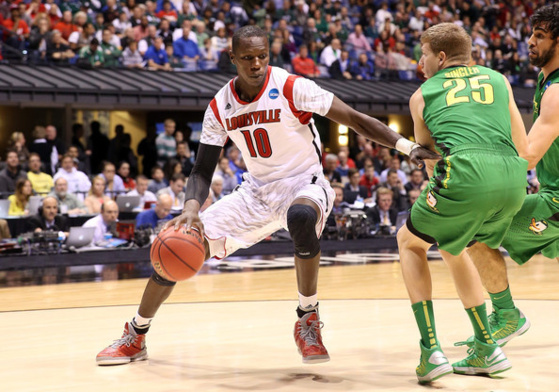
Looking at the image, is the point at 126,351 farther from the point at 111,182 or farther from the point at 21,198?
the point at 111,182

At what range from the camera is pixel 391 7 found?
20.2 metres

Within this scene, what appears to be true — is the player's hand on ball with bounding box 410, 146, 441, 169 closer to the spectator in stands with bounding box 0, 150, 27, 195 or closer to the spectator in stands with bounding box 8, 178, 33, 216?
the spectator in stands with bounding box 8, 178, 33, 216

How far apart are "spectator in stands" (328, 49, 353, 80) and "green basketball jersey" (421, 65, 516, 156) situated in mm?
12927

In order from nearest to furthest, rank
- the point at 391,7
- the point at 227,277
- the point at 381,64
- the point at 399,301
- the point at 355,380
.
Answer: the point at 355,380
the point at 399,301
the point at 227,277
the point at 381,64
the point at 391,7

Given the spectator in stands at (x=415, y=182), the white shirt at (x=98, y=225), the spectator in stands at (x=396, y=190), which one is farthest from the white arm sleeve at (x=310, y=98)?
the spectator in stands at (x=415, y=182)

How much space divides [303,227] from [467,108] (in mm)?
1052

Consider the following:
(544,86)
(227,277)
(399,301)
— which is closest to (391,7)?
(227,277)

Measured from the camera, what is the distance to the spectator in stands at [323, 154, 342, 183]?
506 inches

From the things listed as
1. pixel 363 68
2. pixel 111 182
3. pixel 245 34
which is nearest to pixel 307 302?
pixel 245 34

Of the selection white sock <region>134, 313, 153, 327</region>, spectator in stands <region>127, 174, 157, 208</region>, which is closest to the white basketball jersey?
white sock <region>134, 313, 153, 327</region>

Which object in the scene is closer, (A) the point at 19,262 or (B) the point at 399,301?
(B) the point at 399,301

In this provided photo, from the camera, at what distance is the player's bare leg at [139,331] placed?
452 cm

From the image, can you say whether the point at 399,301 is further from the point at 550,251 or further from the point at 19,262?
the point at 19,262

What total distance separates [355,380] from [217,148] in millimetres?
1545
